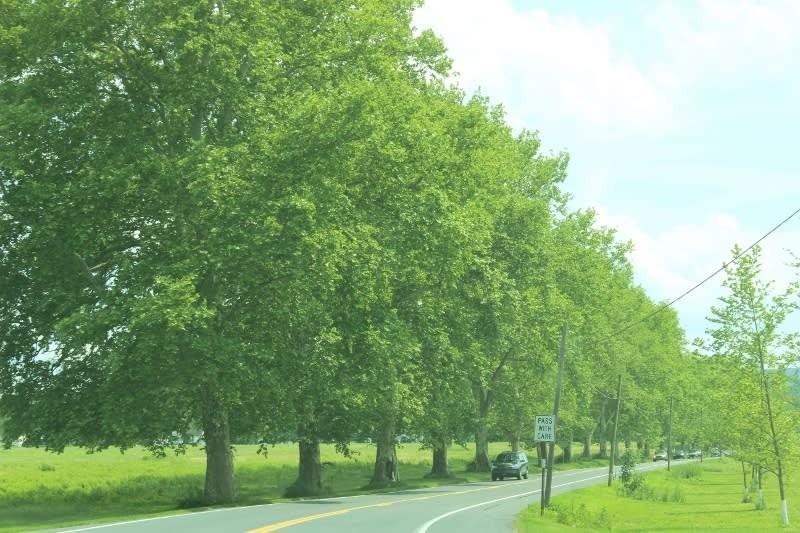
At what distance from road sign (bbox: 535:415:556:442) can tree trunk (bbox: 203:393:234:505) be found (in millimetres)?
10297

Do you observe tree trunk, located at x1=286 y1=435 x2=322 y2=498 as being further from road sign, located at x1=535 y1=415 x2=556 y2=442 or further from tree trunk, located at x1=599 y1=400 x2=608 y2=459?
tree trunk, located at x1=599 y1=400 x2=608 y2=459

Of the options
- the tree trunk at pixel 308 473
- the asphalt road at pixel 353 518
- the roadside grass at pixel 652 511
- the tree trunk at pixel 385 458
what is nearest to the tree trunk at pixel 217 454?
the asphalt road at pixel 353 518

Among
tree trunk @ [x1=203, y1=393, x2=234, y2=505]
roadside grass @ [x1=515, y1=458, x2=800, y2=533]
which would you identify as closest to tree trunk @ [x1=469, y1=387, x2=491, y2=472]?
roadside grass @ [x1=515, y1=458, x2=800, y2=533]

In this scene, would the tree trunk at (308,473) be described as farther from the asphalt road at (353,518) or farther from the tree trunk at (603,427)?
the tree trunk at (603,427)

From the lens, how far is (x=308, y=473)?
40719 millimetres

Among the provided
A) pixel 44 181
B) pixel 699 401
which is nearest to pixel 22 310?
pixel 44 181

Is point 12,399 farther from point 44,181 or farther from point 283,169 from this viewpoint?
point 283,169

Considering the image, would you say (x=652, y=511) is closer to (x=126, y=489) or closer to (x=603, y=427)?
(x=126, y=489)

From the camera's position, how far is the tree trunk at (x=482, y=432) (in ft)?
205

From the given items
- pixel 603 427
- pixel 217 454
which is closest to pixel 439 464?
pixel 217 454

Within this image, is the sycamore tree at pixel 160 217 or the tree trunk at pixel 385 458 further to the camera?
the tree trunk at pixel 385 458

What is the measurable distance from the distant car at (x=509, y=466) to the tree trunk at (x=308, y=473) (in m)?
22.3

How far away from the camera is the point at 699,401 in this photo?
4663 inches

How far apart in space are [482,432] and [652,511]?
772 inches
